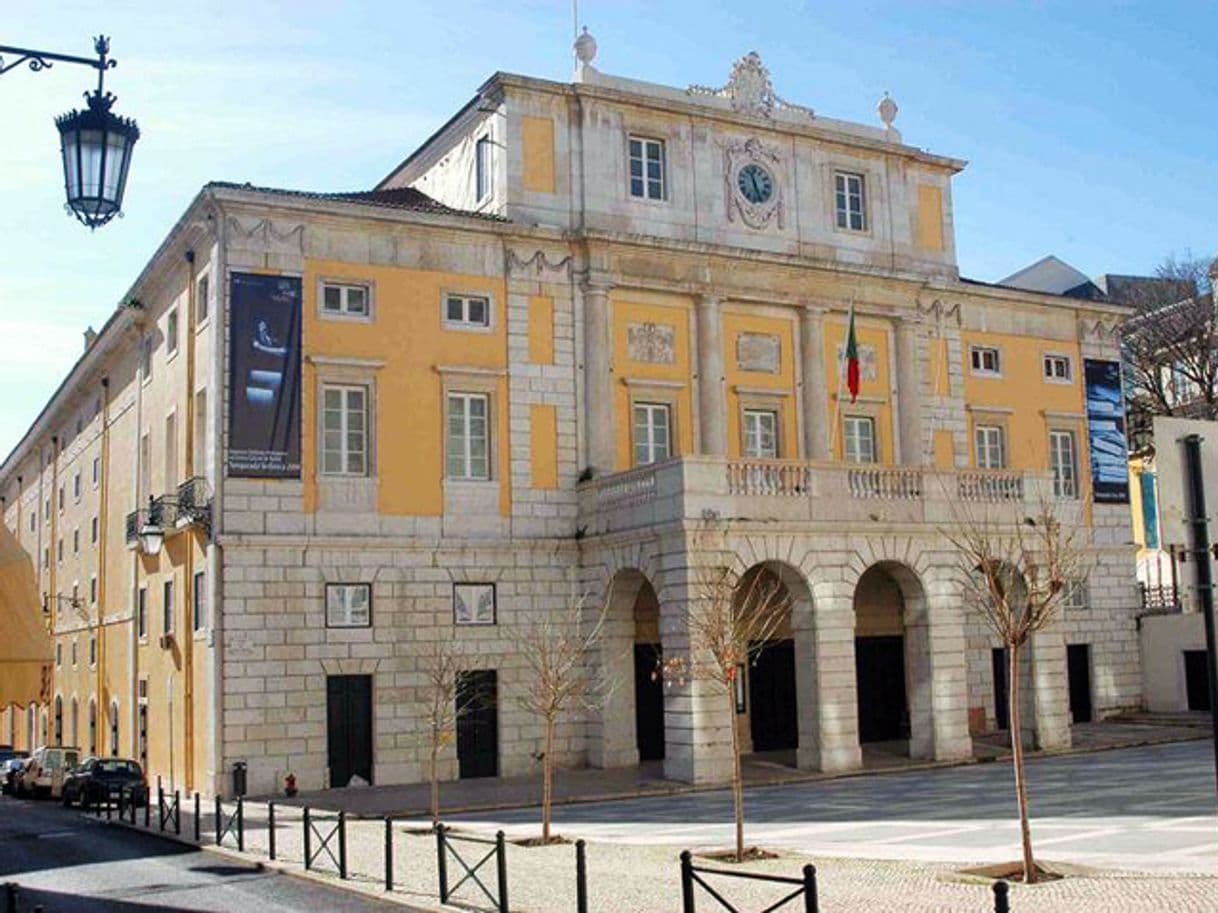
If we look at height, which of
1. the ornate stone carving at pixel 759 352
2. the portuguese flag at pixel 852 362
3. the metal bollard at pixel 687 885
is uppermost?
the ornate stone carving at pixel 759 352

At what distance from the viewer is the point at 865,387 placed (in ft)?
136

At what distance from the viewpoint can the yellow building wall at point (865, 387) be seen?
40.7 m

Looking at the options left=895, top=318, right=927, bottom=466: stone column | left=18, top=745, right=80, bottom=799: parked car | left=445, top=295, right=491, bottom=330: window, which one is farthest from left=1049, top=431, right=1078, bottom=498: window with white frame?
left=18, top=745, right=80, bottom=799: parked car

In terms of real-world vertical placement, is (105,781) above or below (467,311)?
below

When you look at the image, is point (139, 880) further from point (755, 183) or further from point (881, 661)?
point (755, 183)

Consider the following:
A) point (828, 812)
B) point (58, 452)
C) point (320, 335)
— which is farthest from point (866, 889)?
point (58, 452)

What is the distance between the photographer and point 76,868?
22.3m

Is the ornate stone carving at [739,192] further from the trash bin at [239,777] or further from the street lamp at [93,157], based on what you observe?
the street lamp at [93,157]

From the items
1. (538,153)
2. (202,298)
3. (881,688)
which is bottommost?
(881,688)

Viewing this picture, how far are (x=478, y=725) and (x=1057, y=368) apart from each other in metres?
22.5

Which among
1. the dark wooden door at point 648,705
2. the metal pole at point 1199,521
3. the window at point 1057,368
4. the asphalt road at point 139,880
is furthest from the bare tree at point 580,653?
the metal pole at point 1199,521

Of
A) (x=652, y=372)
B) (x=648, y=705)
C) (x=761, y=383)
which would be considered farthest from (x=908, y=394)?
(x=648, y=705)

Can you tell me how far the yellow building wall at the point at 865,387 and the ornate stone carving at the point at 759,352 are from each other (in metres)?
1.54

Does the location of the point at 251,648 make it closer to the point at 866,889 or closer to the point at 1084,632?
the point at 866,889
